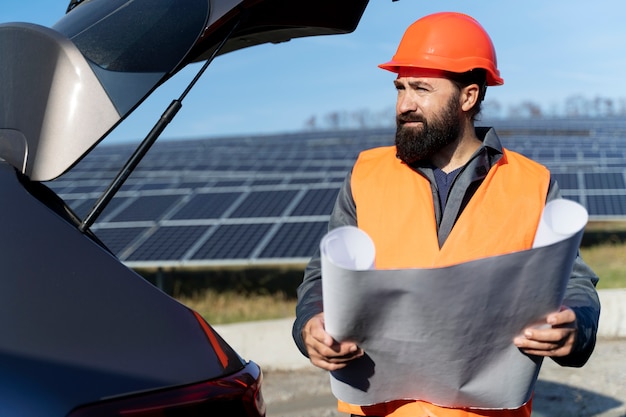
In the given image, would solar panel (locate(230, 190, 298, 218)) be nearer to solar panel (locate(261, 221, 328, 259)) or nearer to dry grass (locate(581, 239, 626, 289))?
solar panel (locate(261, 221, 328, 259))

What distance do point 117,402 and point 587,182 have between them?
35.8 feet

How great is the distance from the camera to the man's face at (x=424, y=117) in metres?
2.43

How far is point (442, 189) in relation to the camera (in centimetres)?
247

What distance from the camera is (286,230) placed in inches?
350

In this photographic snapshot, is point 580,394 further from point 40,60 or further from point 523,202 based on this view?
point 40,60

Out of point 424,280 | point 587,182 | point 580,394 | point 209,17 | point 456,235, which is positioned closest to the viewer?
point 424,280

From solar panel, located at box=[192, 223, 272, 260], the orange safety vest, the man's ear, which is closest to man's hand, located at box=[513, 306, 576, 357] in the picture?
the orange safety vest

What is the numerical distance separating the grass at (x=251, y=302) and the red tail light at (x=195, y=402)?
21.7 ft

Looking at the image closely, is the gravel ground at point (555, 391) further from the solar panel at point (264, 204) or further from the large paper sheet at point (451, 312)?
the solar panel at point (264, 204)

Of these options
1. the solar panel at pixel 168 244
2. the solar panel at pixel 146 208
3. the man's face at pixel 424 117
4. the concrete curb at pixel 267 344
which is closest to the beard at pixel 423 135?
the man's face at pixel 424 117

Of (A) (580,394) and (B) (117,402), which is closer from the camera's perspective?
(B) (117,402)

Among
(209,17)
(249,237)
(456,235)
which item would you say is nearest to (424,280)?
(456,235)

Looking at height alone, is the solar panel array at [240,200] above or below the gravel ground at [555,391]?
below

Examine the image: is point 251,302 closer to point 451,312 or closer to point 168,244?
point 168,244
